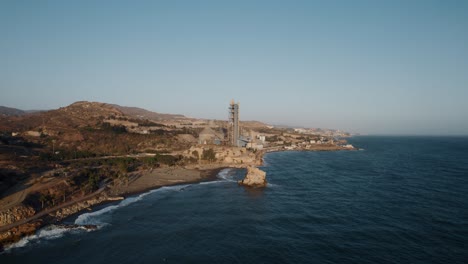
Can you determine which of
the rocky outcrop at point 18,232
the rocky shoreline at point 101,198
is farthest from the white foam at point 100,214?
the rocky outcrop at point 18,232

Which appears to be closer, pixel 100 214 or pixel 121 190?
pixel 100 214

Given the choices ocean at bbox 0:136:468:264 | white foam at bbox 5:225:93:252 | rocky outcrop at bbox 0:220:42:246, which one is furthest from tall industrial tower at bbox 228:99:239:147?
rocky outcrop at bbox 0:220:42:246

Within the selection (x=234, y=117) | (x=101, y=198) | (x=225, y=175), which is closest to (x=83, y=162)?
(x=101, y=198)

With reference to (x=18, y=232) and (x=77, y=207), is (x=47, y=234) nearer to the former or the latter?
(x=18, y=232)

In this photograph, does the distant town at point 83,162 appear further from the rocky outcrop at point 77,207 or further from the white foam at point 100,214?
the white foam at point 100,214

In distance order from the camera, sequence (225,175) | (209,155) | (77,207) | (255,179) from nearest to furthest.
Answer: (77,207) < (255,179) < (225,175) < (209,155)

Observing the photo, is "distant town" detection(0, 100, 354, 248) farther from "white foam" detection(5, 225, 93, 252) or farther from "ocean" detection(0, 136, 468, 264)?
"ocean" detection(0, 136, 468, 264)

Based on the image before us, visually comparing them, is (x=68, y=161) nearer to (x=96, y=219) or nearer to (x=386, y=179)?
(x=96, y=219)
